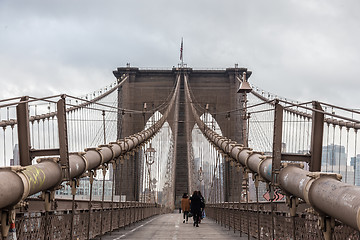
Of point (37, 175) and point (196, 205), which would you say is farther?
point (196, 205)

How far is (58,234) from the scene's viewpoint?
11953 mm

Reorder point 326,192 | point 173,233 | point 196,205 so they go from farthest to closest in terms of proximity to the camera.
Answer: point 196,205 < point 173,233 < point 326,192

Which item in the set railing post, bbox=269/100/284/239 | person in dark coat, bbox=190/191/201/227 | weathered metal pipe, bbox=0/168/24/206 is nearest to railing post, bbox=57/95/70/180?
weathered metal pipe, bbox=0/168/24/206

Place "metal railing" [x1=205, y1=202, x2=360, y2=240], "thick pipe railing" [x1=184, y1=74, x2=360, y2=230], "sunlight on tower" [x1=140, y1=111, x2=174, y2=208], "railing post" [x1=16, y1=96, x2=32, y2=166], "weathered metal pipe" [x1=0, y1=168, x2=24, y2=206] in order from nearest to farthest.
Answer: "thick pipe railing" [x1=184, y1=74, x2=360, y2=230] < "weathered metal pipe" [x1=0, y1=168, x2=24, y2=206] < "metal railing" [x1=205, y1=202, x2=360, y2=240] < "railing post" [x1=16, y1=96, x2=32, y2=166] < "sunlight on tower" [x1=140, y1=111, x2=174, y2=208]

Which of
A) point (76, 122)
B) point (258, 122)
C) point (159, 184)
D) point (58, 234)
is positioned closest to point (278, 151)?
point (58, 234)

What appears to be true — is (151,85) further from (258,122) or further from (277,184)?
(277,184)

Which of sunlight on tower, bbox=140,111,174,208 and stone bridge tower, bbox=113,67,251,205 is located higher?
stone bridge tower, bbox=113,67,251,205

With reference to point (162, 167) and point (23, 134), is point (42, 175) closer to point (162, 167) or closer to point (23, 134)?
point (23, 134)

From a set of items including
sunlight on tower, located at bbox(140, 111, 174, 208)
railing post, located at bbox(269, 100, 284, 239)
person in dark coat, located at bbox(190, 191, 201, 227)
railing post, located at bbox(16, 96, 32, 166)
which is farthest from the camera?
sunlight on tower, located at bbox(140, 111, 174, 208)

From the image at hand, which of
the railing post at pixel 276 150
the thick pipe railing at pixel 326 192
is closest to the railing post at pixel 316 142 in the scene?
the railing post at pixel 276 150

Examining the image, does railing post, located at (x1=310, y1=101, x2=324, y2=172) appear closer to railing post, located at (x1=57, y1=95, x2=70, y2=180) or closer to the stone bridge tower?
railing post, located at (x1=57, y1=95, x2=70, y2=180)

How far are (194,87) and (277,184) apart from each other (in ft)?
191

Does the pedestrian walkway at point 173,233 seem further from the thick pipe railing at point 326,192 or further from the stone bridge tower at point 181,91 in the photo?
the stone bridge tower at point 181,91

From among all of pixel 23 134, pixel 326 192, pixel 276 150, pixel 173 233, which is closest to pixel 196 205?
pixel 173 233
